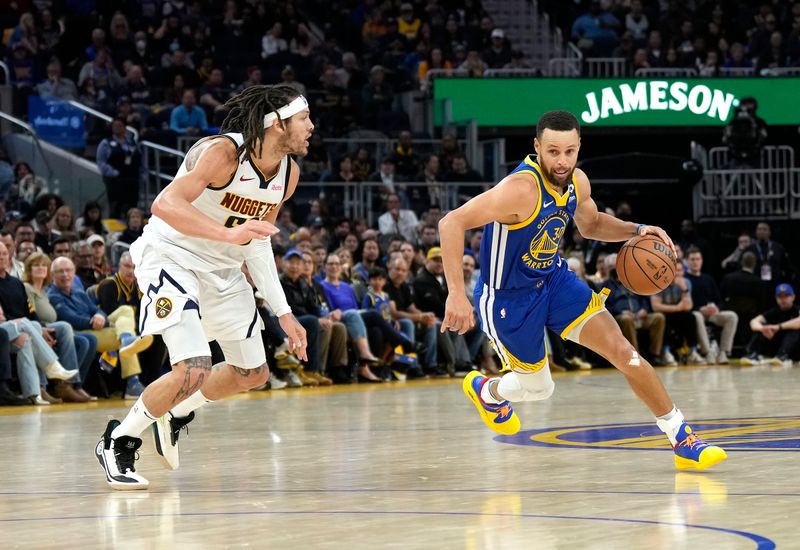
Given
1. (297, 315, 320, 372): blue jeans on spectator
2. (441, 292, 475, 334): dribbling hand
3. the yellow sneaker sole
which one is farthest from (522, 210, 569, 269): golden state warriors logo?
(297, 315, 320, 372): blue jeans on spectator

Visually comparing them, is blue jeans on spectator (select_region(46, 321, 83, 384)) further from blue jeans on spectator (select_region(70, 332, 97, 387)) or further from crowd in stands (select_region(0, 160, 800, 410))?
blue jeans on spectator (select_region(70, 332, 97, 387))

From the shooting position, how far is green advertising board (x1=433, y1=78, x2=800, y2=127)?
2078cm

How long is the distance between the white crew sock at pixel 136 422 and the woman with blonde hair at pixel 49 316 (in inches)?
224

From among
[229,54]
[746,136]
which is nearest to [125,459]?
[229,54]

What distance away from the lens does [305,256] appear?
1369 cm

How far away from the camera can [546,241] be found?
22.6ft

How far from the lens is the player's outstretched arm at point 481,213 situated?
21.6 ft

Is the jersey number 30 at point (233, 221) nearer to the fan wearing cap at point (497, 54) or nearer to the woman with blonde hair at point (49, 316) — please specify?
the woman with blonde hair at point (49, 316)

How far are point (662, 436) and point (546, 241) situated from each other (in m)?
1.89

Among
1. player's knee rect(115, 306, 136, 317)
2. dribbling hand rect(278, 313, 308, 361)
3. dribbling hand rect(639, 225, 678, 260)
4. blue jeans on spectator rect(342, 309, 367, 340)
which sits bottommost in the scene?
blue jeans on spectator rect(342, 309, 367, 340)

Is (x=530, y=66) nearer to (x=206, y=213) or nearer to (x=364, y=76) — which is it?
(x=364, y=76)

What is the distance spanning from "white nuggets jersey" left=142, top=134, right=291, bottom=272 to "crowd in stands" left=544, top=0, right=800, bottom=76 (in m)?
16.0

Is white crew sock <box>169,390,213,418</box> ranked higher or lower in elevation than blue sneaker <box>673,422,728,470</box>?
higher

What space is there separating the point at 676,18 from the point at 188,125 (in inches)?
371
